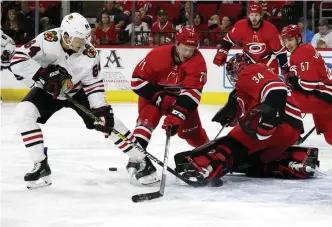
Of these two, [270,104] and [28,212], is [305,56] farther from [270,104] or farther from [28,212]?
[28,212]

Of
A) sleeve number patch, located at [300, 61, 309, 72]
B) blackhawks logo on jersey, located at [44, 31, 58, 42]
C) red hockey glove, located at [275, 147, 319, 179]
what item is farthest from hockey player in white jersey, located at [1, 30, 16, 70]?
red hockey glove, located at [275, 147, 319, 179]

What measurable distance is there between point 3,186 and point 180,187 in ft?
3.03

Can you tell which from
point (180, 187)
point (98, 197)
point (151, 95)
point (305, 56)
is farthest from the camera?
point (305, 56)

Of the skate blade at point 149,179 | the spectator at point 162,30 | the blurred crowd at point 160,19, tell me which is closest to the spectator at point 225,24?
the blurred crowd at point 160,19

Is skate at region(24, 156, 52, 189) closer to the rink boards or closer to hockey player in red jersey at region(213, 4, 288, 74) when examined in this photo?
hockey player in red jersey at region(213, 4, 288, 74)

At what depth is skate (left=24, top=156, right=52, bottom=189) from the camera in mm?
3955

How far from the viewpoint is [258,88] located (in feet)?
13.5

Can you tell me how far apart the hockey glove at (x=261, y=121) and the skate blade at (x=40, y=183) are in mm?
1044

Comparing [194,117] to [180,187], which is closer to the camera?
[180,187]

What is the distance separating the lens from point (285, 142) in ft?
13.9

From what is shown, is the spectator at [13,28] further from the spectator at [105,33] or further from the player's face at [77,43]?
the player's face at [77,43]

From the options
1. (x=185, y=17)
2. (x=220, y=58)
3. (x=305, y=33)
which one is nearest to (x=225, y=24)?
(x=185, y=17)

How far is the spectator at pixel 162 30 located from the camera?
30.2 ft

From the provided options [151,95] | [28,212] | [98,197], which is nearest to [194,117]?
[151,95]
